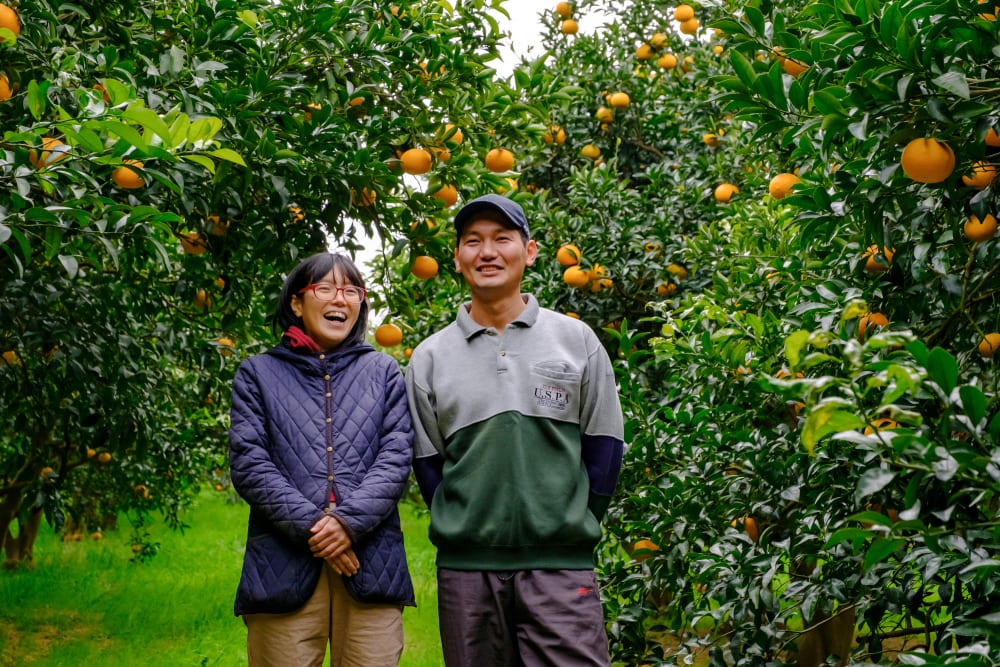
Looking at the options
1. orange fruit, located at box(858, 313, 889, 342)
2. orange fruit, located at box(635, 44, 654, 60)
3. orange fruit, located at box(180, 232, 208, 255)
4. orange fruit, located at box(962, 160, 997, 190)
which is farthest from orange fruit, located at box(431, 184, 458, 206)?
orange fruit, located at box(635, 44, 654, 60)

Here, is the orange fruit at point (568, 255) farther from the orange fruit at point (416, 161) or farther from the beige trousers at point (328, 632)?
the beige trousers at point (328, 632)

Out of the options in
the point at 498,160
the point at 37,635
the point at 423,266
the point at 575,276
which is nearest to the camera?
the point at 423,266

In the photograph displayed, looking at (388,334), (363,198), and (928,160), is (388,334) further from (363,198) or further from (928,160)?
(928,160)

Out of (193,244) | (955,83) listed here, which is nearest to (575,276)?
(193,244)

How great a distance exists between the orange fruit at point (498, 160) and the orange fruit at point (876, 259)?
63.4 inches

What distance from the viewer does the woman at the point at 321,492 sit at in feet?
7.39

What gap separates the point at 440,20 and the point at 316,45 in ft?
2.34

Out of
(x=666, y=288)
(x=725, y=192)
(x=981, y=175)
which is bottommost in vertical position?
(x=981, y=175)

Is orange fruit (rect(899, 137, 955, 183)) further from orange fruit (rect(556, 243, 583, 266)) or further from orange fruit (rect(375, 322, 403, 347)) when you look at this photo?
orange fruit (rect(556, 243, 583, 266))

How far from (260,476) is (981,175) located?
171cm

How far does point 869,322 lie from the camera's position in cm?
227

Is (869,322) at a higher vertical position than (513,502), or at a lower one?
higher

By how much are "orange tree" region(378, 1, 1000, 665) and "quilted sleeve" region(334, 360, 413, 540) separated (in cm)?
82

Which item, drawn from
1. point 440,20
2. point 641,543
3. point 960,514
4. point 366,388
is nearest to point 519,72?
point 440,20
